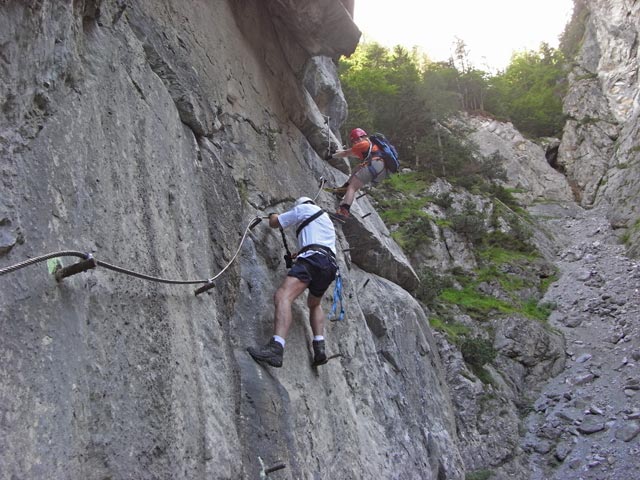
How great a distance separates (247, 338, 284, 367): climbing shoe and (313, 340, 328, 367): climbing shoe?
0.77m

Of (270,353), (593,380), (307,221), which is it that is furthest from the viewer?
(593,380)

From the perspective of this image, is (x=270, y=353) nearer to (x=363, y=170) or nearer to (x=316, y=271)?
(x=316, y=271)

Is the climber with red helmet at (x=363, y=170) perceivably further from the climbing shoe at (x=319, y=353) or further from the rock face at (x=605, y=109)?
the rock face at (x=605, y=109)

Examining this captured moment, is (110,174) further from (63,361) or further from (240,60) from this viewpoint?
(240,60)

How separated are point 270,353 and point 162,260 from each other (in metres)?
1.39

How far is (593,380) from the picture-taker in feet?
47.1

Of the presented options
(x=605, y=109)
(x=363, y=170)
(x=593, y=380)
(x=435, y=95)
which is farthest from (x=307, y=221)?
(x=605, y=109)

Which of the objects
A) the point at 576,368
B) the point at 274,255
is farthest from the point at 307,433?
the point at 576,368

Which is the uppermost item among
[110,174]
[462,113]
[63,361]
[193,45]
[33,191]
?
[462,113]

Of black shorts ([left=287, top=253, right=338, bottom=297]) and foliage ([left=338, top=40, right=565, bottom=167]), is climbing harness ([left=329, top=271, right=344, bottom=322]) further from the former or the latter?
foliage ([left=338, top=40, right=565, bottom=167])

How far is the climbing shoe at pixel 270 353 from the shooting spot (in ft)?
15.7

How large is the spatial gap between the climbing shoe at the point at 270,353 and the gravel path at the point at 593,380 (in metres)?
9.20

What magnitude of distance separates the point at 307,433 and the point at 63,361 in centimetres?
289

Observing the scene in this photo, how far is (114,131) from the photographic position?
12.4 ft
